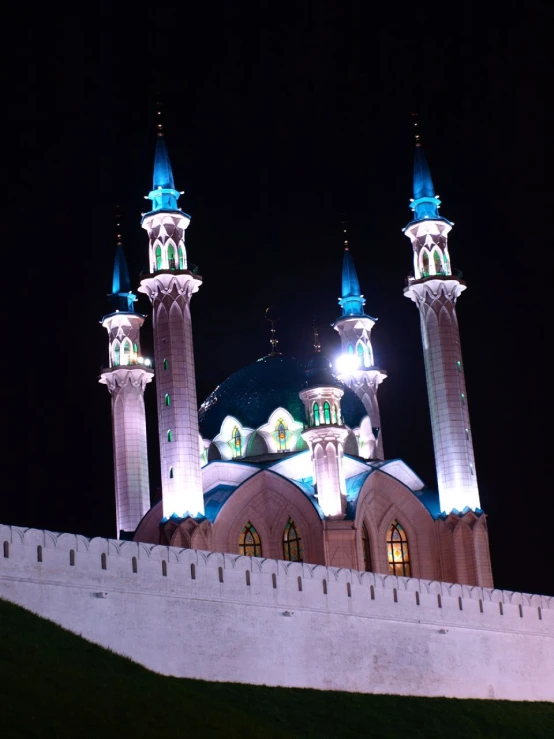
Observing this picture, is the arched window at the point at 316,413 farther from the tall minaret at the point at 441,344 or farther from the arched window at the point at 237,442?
the arched window at the point at 237,442

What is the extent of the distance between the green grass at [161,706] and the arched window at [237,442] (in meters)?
15.9

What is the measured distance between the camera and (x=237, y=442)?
4650 centimetres

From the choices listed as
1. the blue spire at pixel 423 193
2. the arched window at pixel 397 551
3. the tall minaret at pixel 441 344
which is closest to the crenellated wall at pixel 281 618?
the tall minaret at pixel 441 344

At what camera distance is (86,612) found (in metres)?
26.1

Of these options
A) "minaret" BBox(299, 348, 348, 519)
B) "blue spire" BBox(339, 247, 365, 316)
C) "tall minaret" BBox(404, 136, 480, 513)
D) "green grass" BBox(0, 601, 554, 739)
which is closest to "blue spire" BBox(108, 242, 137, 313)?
"minaret" BBox(299, 348, 348, 519)

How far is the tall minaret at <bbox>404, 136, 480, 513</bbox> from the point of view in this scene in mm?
42688

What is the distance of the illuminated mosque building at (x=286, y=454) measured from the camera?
40906mm

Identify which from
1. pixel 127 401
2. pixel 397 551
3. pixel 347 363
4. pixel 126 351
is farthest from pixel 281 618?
pixel 347 363

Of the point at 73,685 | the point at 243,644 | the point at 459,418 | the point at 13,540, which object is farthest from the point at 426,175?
the point at 73,685

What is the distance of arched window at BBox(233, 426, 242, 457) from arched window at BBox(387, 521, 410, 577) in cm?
591

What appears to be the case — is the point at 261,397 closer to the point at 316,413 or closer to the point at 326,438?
the point at 316,413

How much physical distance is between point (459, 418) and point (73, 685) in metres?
23.8

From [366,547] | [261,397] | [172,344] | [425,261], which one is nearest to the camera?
[172,344]

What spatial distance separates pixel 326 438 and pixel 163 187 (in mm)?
9272
